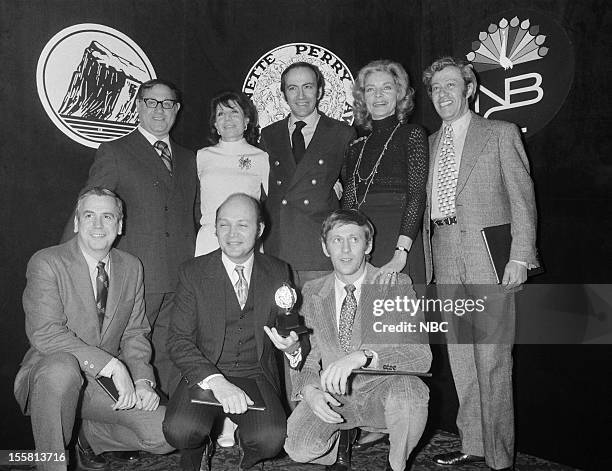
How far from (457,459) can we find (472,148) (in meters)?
1.76

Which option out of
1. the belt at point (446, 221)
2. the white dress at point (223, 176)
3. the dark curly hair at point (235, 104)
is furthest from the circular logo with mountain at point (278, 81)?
the belt at point (446, 221)

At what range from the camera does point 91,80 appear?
12.0ft

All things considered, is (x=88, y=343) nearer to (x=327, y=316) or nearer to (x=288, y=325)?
(x=288, y=325)

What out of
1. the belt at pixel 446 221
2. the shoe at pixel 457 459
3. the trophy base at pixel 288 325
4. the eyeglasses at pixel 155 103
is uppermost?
the eyeglasses at pixel 155 103

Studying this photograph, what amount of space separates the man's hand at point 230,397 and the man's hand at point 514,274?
56.9 inches

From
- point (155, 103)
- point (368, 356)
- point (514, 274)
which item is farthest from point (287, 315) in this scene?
point (155, 103)

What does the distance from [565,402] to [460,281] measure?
3.02ft

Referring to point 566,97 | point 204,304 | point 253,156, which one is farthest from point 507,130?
point 204,304

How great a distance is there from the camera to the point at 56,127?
353 centimetres

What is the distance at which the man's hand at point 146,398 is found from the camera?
8.94 ft

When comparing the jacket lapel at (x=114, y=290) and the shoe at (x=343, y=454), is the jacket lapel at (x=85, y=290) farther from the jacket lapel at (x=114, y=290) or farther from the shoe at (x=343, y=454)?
the shoe at (x=343, y=454)

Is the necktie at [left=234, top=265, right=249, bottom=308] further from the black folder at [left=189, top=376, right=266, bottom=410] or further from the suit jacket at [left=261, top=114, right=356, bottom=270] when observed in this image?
the suit jacket at [left=261, top=114, right=356, bottom=270]

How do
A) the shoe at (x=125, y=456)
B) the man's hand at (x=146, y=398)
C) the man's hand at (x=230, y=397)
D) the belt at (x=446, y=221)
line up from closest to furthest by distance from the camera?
the man's hand at (x=230, y=397) < the man's hand at (x=146, y=398) < the belt at (x=446, y=221) < the shoe at (x=125, y=456)

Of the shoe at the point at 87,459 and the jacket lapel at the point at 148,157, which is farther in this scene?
the jacket lapel at the point at 148,157
